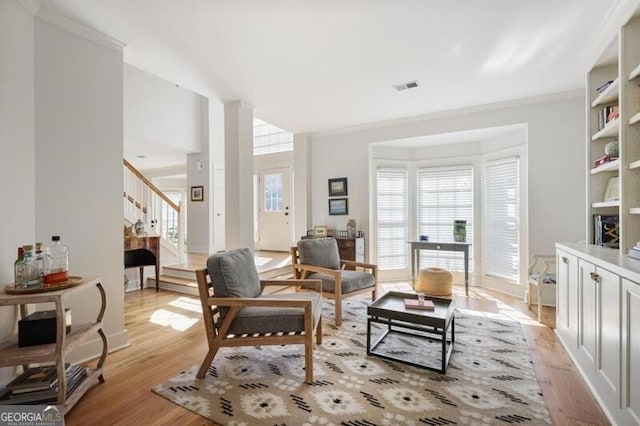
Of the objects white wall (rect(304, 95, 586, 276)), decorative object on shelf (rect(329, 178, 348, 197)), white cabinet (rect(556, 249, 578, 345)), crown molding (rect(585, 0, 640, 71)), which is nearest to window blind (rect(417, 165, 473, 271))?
white wall (rect(304, 95, 586, 276))

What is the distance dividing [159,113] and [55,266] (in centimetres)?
446

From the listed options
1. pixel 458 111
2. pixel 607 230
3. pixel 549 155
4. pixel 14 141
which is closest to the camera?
pixel 14 141

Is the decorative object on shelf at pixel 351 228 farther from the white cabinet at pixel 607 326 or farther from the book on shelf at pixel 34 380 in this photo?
the book on shelf at pixel 34 380

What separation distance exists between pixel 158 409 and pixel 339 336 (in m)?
1.46

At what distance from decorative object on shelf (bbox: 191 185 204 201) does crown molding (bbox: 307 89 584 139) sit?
260 centimetres

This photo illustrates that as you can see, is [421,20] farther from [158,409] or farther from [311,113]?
[158,409]

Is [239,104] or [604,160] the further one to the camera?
[239,104]

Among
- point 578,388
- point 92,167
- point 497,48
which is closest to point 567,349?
point 578,388

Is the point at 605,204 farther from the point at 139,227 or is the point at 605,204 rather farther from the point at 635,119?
the point at 139,227

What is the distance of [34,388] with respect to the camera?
1570 mm

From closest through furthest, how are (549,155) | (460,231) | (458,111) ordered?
(549,155), (458,111), (460,231)

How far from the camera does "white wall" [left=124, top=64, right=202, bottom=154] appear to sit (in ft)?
16.1

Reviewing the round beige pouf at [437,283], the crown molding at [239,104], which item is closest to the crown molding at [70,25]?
the crown molding at [239,104]

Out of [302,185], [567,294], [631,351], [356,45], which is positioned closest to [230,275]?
[356,45]
